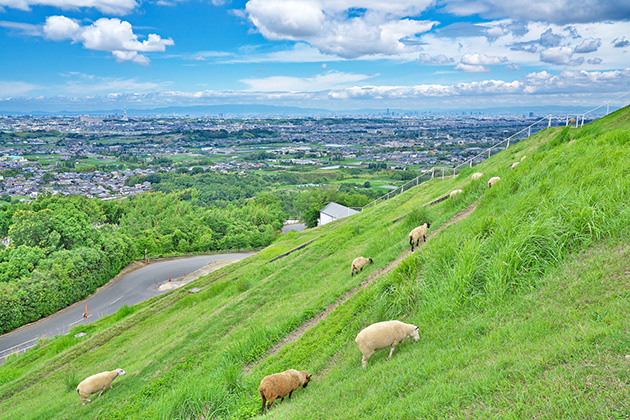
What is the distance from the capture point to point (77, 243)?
4700 centimetres

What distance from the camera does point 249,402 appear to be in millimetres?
6445

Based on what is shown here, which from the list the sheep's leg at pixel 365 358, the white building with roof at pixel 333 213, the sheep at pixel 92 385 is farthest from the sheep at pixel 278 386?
the white building with roof at pixel 333 213

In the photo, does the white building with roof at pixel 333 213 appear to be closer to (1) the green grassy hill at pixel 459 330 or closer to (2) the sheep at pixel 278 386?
(1) the green grassy hill at pixel 459 330

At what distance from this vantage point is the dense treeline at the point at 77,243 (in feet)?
117

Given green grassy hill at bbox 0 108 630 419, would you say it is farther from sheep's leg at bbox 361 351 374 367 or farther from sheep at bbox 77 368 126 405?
sheep at bbox 77 368 126 405

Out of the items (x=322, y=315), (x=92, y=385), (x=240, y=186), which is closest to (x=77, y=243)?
(x=92, y=385)

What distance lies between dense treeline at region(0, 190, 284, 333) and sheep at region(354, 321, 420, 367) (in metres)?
39.5

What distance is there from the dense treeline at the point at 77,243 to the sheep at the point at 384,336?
39.5 m

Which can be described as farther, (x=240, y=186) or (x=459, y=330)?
(x=240, y=186)

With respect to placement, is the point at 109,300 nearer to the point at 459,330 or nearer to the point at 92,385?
the point at 92,385

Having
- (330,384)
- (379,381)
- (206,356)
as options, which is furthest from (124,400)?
(379,381)

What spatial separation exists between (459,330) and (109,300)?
42122 millimetres

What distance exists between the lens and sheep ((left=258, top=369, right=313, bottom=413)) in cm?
605

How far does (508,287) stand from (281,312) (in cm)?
710
